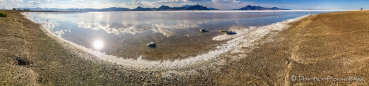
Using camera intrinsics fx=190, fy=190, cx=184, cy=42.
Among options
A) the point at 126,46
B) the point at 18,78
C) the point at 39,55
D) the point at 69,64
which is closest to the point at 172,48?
the point at 126,46

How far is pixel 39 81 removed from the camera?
8.87 m

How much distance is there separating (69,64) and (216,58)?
9855 mm

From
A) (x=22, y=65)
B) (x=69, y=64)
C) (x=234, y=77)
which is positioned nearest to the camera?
(x=234, y=77)

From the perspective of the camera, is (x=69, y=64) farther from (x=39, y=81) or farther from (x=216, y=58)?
(x=216, y=58)

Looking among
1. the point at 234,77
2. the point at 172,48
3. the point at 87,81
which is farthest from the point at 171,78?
the point at 172,48

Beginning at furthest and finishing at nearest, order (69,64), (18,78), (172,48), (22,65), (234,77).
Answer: (172,48) < (69,64) < (22,65) < (234,77) < (18,78)

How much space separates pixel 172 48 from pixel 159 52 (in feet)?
5.92

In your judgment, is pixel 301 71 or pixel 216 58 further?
pixel 216 58

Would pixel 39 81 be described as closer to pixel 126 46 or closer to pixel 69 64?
pixel 69 64

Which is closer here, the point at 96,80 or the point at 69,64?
the point at 96,80

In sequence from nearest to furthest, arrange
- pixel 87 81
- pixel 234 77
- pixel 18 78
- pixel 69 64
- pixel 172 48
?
pixel 18 78 → pixel 87 81 → pixel 234 77 → pixel 69 64 → pixel 172 48

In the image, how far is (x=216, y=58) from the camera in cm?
1417

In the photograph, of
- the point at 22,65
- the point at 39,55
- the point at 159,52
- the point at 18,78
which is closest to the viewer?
the point at 18,78

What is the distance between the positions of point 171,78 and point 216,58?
4.97 meters
